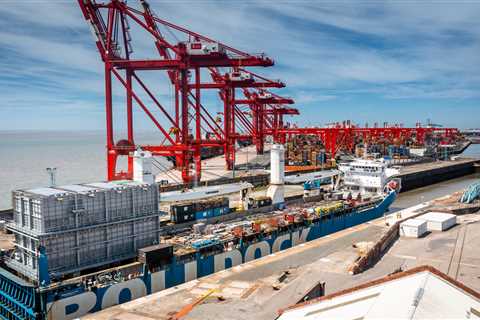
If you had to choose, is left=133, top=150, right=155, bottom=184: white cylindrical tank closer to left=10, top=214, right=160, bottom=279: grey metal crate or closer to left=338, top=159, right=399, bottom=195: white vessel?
Answer: left=10, top=214, right=160, bottom=279: grey metal crate

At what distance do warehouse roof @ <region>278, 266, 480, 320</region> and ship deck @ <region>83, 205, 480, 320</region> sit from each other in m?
4.88

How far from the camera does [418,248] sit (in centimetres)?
2719

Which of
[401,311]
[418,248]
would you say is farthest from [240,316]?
[418,248]

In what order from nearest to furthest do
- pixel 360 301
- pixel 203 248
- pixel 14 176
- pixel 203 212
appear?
pixel 360 301
pixel 203 248
pixel 203 212
pixel 14 176

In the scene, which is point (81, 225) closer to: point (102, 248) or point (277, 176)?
point (102, 248)

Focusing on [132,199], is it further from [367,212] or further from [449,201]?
[449,201]

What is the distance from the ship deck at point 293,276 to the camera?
59.3 feet

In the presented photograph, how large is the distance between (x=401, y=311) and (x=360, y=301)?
1783 mm

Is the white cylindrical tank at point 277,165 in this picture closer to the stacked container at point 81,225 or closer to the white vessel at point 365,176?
the white vessel at point 365,176

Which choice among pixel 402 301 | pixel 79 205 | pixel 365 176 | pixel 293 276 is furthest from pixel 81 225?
pixel 365 176

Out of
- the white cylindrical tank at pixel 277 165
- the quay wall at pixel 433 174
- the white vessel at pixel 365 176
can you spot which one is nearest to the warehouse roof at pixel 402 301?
the white cylindrical tank at pixel 277 165

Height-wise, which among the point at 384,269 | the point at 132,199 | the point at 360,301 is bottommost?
the point at 384,269

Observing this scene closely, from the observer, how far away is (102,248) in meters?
22.3

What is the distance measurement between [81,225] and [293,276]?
36.1 ft
